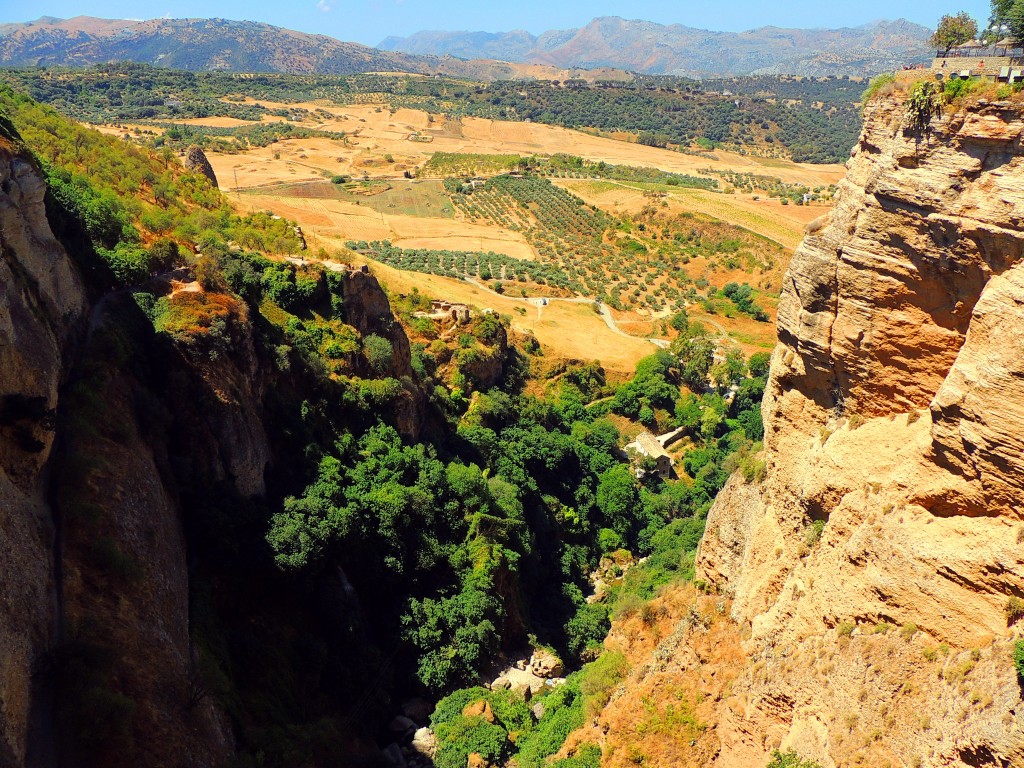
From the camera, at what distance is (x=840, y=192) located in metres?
18.4

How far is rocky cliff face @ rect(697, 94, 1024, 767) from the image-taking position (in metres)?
13.4

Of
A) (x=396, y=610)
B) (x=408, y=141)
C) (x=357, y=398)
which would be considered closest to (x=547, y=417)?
(x=357, y=398)

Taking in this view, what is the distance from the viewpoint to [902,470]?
16.0 metres

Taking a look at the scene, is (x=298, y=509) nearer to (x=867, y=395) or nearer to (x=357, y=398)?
(x=357, y=398)

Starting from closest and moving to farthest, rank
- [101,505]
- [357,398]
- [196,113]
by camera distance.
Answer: [101,505], [357,398], [196,113]

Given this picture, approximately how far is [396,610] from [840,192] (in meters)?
23.8

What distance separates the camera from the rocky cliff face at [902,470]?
13398mm

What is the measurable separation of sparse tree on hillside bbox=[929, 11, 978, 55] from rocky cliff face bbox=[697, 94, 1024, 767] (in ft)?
8.30

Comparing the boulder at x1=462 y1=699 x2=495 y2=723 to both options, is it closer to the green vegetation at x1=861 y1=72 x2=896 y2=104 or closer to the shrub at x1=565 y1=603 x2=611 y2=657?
the shrub at x1=565 y1=603 x2=611 y2=657

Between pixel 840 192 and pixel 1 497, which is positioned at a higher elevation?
pixel 840 192

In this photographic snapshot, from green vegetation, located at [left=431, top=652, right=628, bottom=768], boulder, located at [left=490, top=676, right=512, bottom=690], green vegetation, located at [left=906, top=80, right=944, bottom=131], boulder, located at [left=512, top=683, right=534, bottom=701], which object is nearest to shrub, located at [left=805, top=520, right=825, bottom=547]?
green vegetation, located at [left=431, top=652, right=628, bottom=768]

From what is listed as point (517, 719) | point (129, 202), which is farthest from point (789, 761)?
point (129, 202)

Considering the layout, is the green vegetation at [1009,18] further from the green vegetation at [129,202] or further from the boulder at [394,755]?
the green vegetation at [129,202]

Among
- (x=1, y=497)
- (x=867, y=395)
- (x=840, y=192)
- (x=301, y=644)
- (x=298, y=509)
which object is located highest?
(x=840, y=192)
